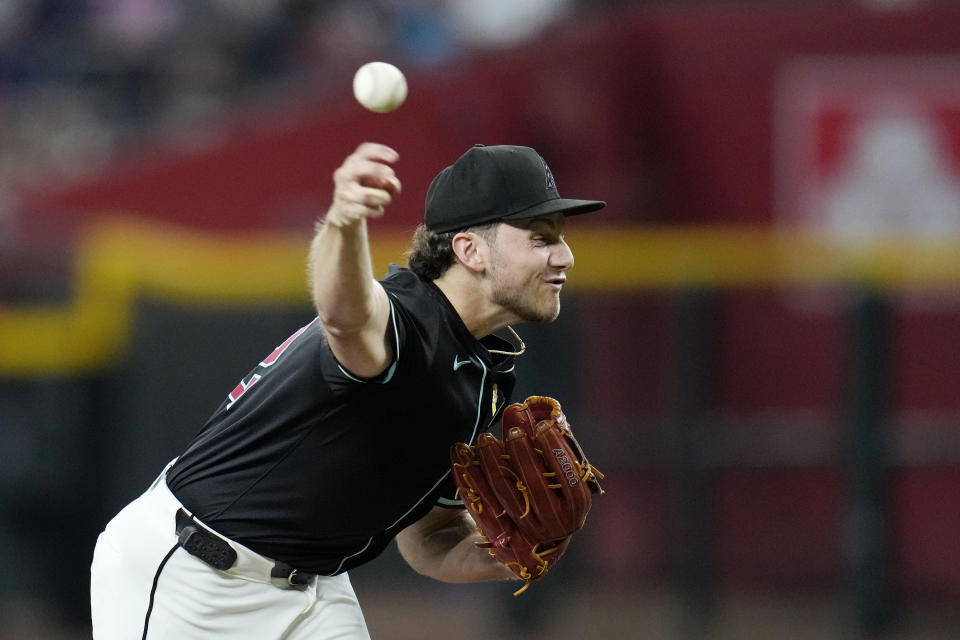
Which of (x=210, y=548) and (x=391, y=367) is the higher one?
(x=391, y=367)

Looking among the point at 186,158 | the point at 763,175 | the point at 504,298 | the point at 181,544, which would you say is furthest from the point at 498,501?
the point at 186,158

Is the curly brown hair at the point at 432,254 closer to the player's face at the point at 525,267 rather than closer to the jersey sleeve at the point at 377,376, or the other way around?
the player's face at the point at 525,267

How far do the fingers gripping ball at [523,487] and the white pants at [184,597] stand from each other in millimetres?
445

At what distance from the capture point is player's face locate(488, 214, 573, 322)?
3.78m

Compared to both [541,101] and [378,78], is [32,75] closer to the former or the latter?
[541,101]

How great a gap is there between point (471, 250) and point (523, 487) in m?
0.64

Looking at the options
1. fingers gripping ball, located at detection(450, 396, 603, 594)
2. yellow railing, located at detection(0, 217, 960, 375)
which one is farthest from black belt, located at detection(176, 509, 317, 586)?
yellow railing, located at detection(0, 217, 960, 375)

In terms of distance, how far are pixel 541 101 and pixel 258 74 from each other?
2.97m

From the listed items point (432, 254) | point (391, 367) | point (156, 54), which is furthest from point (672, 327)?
point (391, 367)

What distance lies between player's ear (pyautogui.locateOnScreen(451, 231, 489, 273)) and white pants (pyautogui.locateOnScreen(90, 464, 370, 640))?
2.91 feet

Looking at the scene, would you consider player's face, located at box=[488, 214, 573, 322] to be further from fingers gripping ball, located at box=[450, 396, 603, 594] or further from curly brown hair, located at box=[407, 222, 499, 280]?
fingers gripping ball, located at box=[450, 396, 603, 594]

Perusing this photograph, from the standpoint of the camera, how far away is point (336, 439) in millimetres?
3668

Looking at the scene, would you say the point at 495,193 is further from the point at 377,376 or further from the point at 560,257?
the point at 377,376

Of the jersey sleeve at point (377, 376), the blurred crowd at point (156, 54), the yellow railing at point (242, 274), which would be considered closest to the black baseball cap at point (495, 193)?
the jersey sleeve at point (377, 376)
